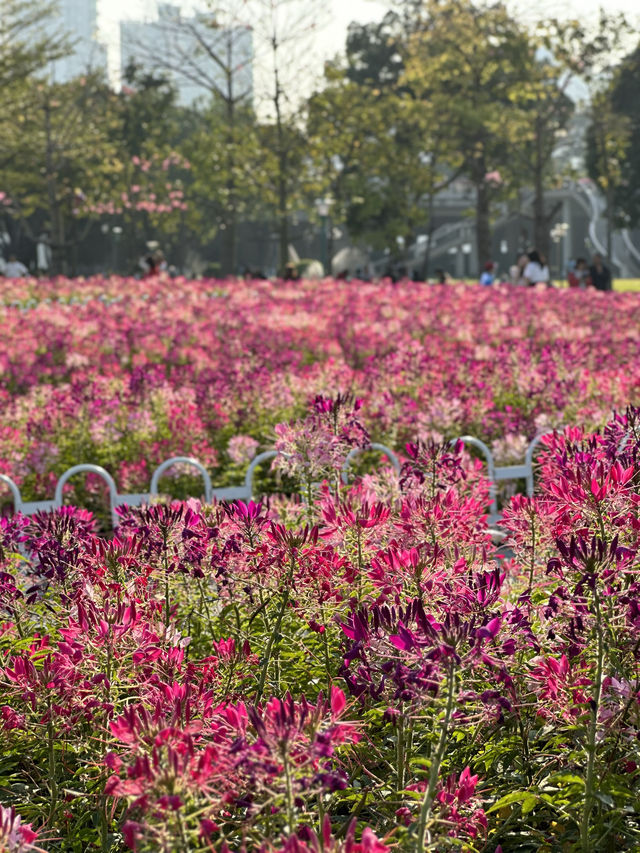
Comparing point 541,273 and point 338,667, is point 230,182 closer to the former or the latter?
point 541,273

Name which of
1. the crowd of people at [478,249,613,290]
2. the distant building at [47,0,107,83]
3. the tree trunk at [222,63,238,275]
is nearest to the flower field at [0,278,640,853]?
the crowd of people at [478,249,613,290]

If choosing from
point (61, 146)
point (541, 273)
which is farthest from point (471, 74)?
point (541, 273)

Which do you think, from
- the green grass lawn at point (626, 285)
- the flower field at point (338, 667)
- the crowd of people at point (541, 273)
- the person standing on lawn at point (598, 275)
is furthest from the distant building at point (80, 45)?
the flower field at point (338, 667)

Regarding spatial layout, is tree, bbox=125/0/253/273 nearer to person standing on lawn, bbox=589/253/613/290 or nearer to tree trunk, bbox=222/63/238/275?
tree trunk, bbox=222/63/238/275

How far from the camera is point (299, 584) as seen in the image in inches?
109

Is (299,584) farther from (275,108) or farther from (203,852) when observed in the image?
(275,108)

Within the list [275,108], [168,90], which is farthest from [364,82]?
[275,108]

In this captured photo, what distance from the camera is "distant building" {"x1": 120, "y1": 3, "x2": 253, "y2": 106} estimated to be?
36.7 m

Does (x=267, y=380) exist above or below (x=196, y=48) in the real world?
below

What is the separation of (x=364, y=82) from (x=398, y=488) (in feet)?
214

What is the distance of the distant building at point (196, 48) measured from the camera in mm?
36656

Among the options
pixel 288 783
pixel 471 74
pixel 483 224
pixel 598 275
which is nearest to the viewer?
pixel 288 783

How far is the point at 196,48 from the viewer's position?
126 feet

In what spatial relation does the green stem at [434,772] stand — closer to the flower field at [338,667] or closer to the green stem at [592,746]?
the flower field at [338,667]
